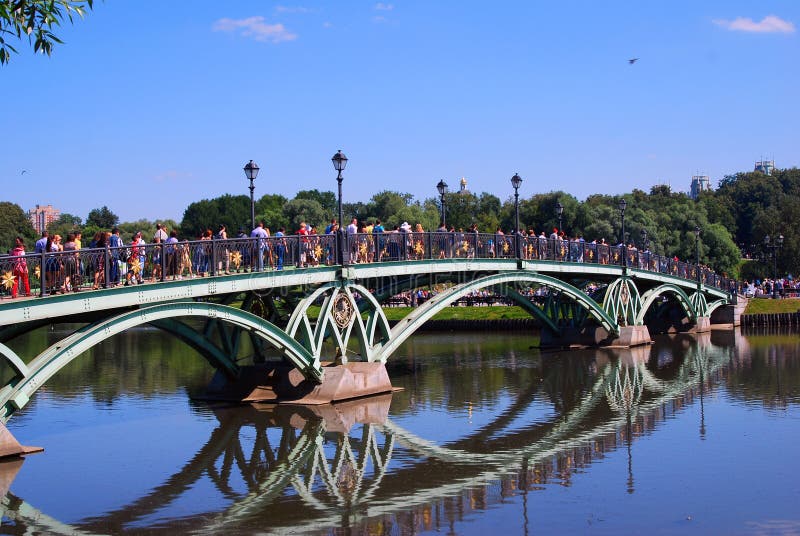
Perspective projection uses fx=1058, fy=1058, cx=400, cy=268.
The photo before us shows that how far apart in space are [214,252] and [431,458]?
7757 millimetres

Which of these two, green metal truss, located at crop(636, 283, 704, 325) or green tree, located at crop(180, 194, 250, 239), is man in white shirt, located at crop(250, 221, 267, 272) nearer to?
green metal truss, located at crop(636, 283, 704, 325)

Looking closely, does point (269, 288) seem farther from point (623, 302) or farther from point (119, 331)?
point (623, 302)

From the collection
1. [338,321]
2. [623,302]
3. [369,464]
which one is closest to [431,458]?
[369,464]

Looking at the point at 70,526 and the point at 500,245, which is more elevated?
the point at 500,245

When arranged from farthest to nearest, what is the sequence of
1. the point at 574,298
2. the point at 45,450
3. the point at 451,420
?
1. the point at 574,298
2. the point at 451,420
3. the point at 45,450

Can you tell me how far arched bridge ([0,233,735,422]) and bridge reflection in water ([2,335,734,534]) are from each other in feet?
6.76

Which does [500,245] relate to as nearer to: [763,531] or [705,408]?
[705,408]

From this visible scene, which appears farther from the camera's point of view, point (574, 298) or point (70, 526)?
point (574, 298)

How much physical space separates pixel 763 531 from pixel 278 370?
17.7m

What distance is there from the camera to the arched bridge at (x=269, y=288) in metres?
21.9

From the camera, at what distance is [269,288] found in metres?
29.3

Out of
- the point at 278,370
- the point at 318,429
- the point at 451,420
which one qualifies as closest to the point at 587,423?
the point at 451,420

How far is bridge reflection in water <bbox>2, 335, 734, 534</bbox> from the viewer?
17797 mm

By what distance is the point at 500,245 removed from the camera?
40.8 meters
